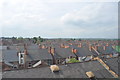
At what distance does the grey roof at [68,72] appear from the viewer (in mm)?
16328

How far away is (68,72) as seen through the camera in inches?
712

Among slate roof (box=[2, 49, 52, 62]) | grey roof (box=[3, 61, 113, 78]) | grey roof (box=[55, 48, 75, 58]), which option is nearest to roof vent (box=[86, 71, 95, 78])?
grey roof (box=[3, 61, 113, 78])

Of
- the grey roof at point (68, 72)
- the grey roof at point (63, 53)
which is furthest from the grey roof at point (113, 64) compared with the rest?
the grey roof at point (63, 53)

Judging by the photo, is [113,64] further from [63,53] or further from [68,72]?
[63,53]

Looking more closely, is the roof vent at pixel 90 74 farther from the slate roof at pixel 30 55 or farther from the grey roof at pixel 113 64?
the slate roof at pixel 30 55

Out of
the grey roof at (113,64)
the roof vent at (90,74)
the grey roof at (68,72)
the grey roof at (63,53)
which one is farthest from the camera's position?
the grey roof at (63,53)

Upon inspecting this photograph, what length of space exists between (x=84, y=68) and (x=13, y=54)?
2251 centimetres

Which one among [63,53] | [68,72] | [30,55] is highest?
[68,72]

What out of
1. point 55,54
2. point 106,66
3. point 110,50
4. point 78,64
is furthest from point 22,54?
point 110,50

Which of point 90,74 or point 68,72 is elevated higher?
point 68,72

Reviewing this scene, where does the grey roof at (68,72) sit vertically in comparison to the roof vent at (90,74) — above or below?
above

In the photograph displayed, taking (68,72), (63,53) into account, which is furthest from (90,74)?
(63,53)

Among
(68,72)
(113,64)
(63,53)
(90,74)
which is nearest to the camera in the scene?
(90,74)

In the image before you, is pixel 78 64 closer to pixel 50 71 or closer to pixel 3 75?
pixel 50 71
